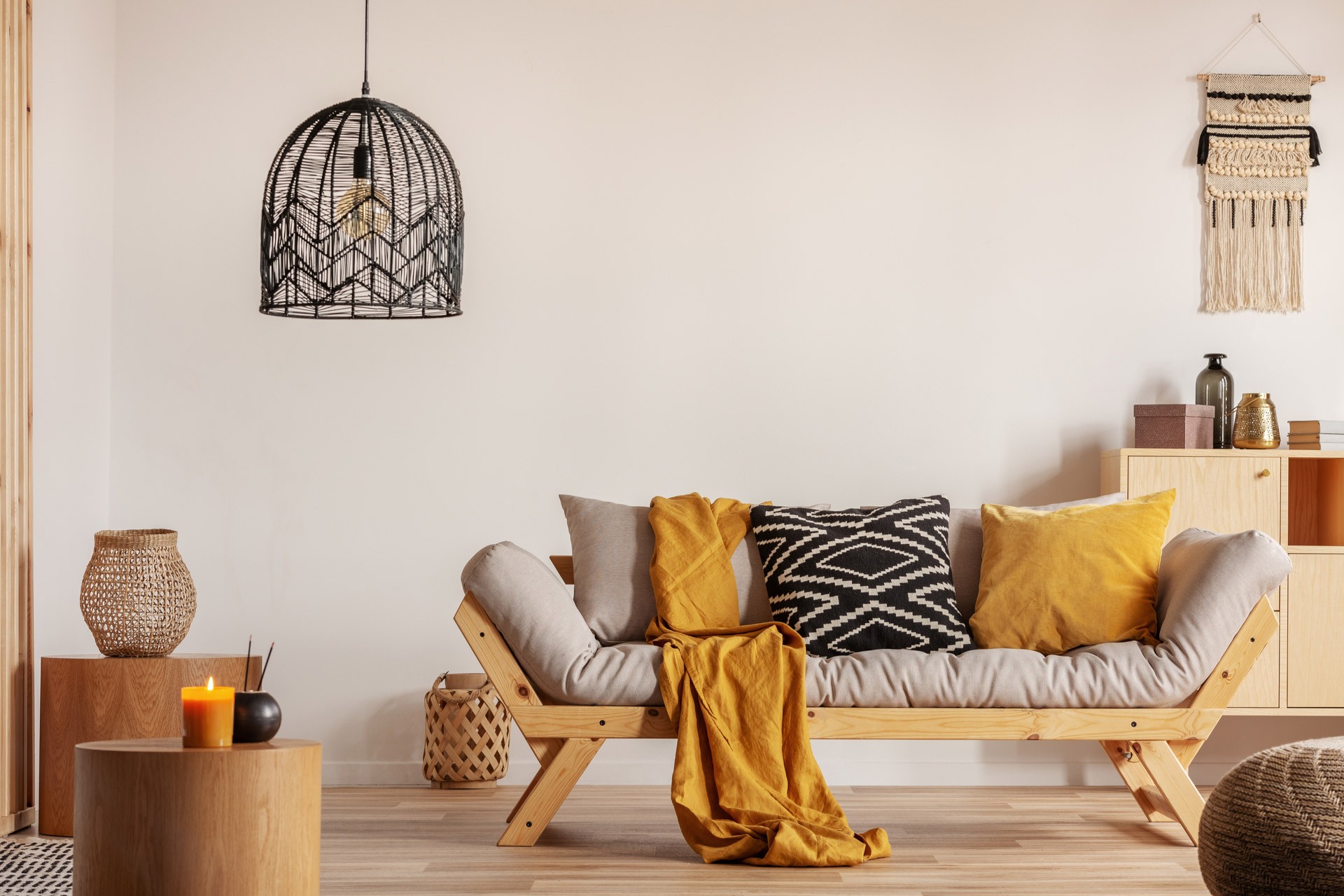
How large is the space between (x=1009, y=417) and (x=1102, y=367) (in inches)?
13.6

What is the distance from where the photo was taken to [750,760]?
2.71 m

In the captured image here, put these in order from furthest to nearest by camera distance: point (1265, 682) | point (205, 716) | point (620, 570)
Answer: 1. point (1265, 682)
2. point (620, 570)
3. point (205, 716)

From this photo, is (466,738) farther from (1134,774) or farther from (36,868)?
(1134,774)

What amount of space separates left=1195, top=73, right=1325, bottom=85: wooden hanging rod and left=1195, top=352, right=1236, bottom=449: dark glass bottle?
3.05 feet

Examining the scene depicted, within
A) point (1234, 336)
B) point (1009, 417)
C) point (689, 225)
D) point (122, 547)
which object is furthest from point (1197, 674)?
→ point (122, 547)

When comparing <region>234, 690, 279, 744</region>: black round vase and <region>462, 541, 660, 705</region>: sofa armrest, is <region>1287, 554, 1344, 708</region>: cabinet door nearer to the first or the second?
<region>462, 541, 660, 705</region>: sofa armrest

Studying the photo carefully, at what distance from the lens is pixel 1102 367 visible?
Result: 12.8ft

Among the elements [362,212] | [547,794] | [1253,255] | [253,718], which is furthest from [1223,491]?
[253,718]

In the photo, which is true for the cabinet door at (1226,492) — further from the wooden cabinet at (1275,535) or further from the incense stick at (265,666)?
the incense stick at (265,666)

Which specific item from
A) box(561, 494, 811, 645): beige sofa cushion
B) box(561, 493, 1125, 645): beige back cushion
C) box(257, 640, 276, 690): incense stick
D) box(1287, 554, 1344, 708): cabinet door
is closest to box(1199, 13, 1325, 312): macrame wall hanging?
box(1287, 554, 1344, 708): cabinet door

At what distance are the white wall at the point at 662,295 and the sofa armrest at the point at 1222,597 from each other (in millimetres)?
1080

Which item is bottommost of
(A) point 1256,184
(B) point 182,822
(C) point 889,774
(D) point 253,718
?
(C) point 889,774

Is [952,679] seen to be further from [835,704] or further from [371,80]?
[371,80]

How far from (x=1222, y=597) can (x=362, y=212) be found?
210 cm
